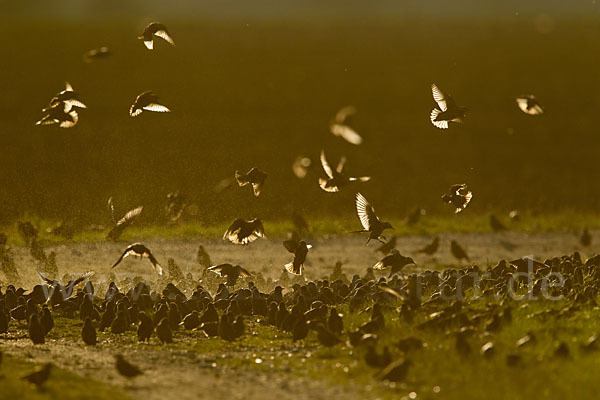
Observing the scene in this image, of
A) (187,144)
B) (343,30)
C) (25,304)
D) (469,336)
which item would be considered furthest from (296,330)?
(343,30)

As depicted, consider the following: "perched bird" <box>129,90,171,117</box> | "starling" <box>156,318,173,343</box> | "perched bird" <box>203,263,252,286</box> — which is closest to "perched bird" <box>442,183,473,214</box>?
"perched bird" <box>203,263,252,286</box>

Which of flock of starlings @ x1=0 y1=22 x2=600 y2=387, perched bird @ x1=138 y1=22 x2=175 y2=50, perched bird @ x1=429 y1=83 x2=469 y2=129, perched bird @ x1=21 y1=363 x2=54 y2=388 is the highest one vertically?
perched bird @ x1=138 y1=22 x2=175 y2=50

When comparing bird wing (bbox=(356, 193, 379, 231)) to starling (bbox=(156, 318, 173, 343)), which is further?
bird wing (bbox=(356, 193, 379, 231))

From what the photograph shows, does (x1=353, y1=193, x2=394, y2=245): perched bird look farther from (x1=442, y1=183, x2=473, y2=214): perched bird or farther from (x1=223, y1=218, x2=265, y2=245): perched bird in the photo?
(x1=223, y1=218, x2=265, y2=245): perched bird

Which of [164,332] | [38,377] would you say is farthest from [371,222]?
[38,377]

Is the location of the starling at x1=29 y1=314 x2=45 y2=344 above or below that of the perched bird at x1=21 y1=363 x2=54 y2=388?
above

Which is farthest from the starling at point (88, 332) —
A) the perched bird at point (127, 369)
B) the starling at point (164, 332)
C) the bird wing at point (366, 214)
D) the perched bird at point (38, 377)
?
the bird wing at point (366, 214)

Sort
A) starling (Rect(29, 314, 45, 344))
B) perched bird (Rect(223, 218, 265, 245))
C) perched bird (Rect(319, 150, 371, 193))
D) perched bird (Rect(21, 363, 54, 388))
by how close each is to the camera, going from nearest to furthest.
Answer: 1. perched bird (Rect(21, 363, 54, 388))
2. starling (Rect(29, 314, 45, 344))
3. perched bird (Rect(223, 218, 265, 245))
4. perched bird (Rect(319, 150, 371, 193))
